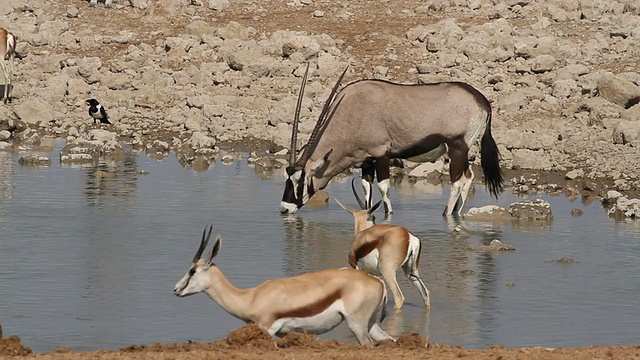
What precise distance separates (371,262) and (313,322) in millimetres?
2048

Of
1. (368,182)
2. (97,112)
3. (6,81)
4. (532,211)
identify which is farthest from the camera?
(6,81)

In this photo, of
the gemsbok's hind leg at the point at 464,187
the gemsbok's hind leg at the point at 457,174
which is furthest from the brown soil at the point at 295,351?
the gemsbok's hind leg at the point at 464,187

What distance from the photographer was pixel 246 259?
11.6m

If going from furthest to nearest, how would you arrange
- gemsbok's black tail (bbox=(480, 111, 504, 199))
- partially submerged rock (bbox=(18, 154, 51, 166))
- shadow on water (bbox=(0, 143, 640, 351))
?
1. partially submerged rock (bbox=(18, 154, 51, 166))
2. gemsbok's black tail (bbox=(480, 111, 504, 199))
3. shadow on water (bbox=(0, 143, 640, 351))

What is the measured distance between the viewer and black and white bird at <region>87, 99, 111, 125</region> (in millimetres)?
20938

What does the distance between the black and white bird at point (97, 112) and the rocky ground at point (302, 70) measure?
288 millimetres

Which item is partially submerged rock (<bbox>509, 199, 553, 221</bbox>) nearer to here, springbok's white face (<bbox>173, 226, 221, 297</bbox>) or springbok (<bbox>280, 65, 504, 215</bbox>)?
springbok (<bbox>280, 65, 504, 215</bbox>)

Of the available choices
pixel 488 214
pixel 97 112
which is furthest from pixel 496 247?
pixel 97 112

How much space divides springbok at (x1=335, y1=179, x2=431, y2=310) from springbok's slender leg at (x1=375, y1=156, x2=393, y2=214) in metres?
4.29

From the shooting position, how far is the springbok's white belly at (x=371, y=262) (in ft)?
31.3

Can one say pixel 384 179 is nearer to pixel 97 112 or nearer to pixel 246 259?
pixel 246 259

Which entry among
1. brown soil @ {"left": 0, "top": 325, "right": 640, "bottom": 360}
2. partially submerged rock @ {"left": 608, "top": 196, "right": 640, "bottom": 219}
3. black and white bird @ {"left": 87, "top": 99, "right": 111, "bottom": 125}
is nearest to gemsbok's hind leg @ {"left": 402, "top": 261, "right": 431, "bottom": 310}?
brown soil @ {"left": 0, "top": 325, "right": 640, "bottom": 360}

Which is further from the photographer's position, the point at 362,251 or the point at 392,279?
the point at 362,251

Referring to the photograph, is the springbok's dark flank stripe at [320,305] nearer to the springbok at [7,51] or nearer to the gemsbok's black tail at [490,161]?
the gemsbok's black tail at [490,161]
